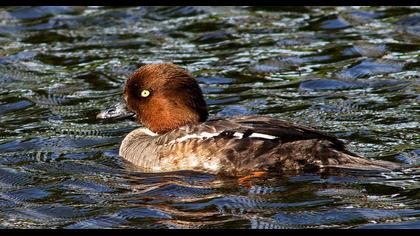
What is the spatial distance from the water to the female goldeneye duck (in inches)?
7.4

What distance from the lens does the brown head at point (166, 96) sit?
10.1 metres

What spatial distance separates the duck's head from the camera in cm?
1005

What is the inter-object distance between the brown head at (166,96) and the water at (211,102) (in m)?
0.69

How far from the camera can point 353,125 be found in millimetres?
10922

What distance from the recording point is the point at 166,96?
10148 mm

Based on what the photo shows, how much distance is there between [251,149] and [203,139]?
0.51 metres

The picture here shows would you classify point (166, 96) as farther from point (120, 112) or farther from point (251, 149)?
point (251, 149)

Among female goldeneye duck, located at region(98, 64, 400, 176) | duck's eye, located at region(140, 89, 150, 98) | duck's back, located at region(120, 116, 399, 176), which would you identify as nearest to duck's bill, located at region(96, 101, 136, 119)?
female goldeneye duck, located at region(98, 64, 400, 176)

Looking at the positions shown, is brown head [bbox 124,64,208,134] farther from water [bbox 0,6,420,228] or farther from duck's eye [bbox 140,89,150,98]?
water [bbox 0,6,420,228]

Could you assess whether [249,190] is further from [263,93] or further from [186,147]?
[263,93]

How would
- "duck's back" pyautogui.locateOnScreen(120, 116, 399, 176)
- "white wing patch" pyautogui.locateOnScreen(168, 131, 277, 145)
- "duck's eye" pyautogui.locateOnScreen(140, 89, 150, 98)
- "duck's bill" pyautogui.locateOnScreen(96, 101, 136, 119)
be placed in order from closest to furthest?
"duck's back" pyautogui.locateOnScreen(120, 116, 399, 176), "white wing patch" pyautogui.locateOnScreen(168, 131, 277, 145), "duck's eye" pyautogui.locateOnScreen(140, 89, 150, 98), "duck's bill" pyautogui.locateOnScreen(96, 101, 136, 119)

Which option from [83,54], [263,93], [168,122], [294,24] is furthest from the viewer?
[294,24]
